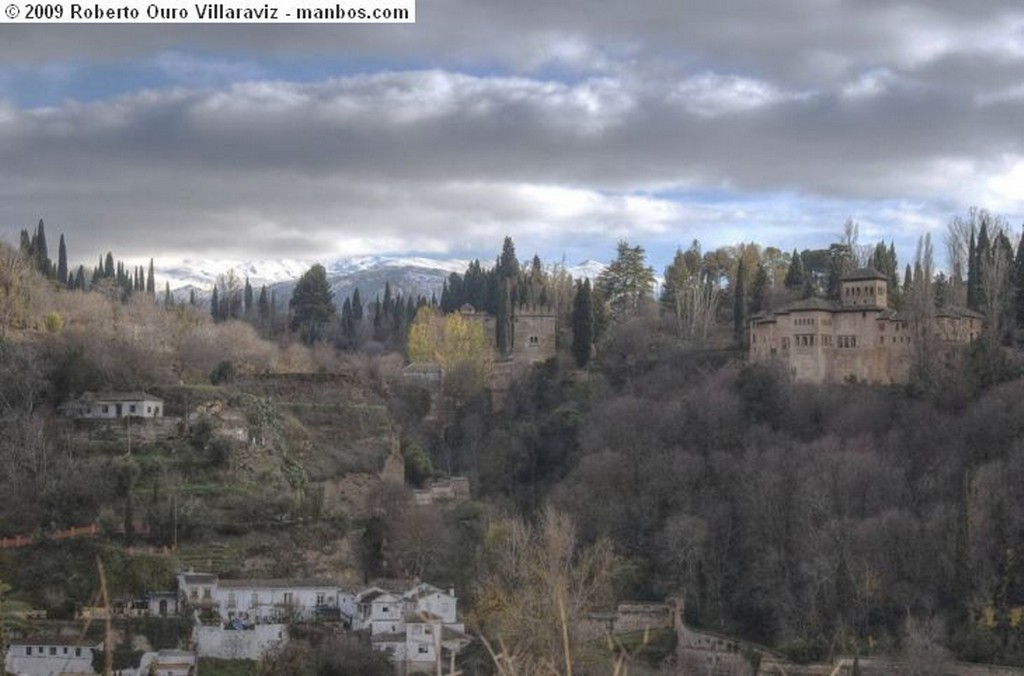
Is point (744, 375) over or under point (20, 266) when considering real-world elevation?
under

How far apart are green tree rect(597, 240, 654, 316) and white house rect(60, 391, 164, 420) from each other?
25.3 metres

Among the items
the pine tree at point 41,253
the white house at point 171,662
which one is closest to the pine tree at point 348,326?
the pine tree at point 41,253

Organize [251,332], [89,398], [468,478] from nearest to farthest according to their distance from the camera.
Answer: [89,398], [468,478], [251,332]

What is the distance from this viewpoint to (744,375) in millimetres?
43375

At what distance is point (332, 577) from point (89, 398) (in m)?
8.13

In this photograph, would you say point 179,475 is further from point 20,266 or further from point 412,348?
point 412,348

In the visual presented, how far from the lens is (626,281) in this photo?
6212 cm

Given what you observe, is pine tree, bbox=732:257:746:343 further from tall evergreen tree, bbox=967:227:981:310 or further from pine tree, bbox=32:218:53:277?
pine tree, bbox=32:218:53:277

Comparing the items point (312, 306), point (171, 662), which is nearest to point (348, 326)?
point (312, 306)

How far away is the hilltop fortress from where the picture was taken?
43.2m

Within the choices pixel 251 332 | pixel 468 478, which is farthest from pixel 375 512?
pixel 251 332

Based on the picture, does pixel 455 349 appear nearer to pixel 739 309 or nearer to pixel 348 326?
pixel 739 309

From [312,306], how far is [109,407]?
1297 inches

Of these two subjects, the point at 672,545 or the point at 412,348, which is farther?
the point at 412,348
